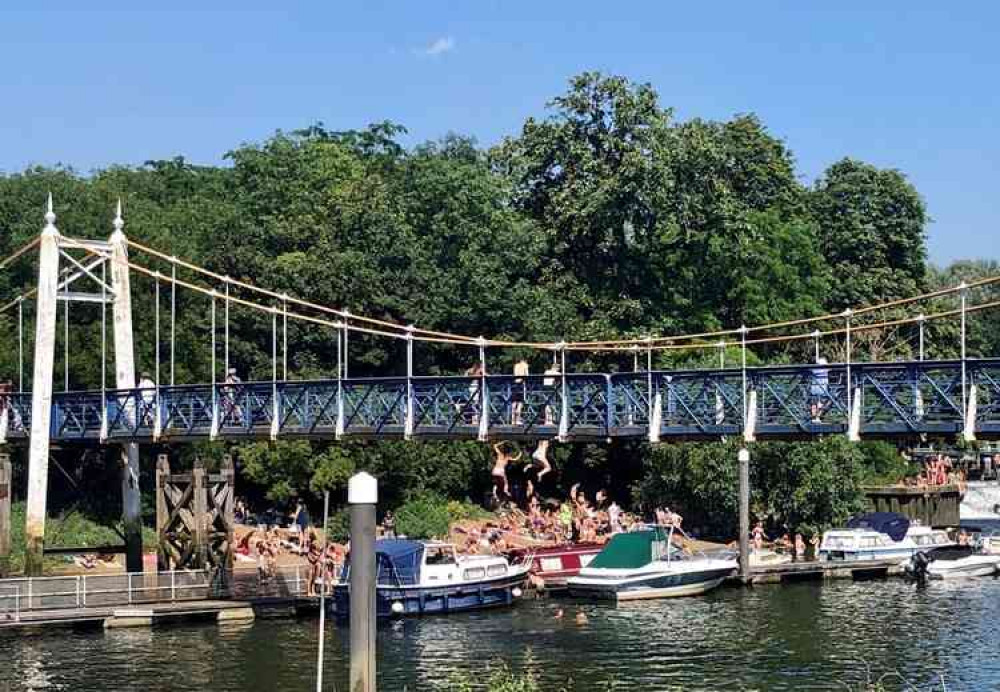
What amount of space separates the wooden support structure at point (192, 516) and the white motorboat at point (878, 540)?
23.0 m

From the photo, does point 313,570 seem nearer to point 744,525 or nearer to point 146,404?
point 146,404

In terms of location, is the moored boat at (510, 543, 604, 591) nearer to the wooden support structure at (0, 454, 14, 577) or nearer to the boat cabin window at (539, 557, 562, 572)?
the boat cabin window at (539, 557, 562, 572)

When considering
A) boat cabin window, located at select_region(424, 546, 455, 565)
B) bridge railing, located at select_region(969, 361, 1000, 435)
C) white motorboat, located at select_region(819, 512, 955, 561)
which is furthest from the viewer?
white motorboat, located at select_region(819, 512, 955, 561)

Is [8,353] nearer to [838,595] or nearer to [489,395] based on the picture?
[489,395]

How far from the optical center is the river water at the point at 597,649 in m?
39.8

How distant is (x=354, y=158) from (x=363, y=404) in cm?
5560

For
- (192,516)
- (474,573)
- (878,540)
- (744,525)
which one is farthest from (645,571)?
(192,516)

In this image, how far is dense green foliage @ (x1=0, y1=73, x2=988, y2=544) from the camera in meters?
70.9

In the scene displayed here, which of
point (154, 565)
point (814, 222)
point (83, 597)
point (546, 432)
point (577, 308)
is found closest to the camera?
point (546, 432)

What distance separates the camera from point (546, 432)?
151 feet

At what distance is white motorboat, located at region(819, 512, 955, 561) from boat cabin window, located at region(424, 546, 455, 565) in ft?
59.7

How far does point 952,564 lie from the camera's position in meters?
62.1

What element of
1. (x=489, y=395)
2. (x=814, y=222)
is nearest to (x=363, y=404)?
(x=489, y=395)

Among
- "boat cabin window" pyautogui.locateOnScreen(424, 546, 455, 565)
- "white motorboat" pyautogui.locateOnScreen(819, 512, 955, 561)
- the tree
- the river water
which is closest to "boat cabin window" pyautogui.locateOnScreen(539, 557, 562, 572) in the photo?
the river water
